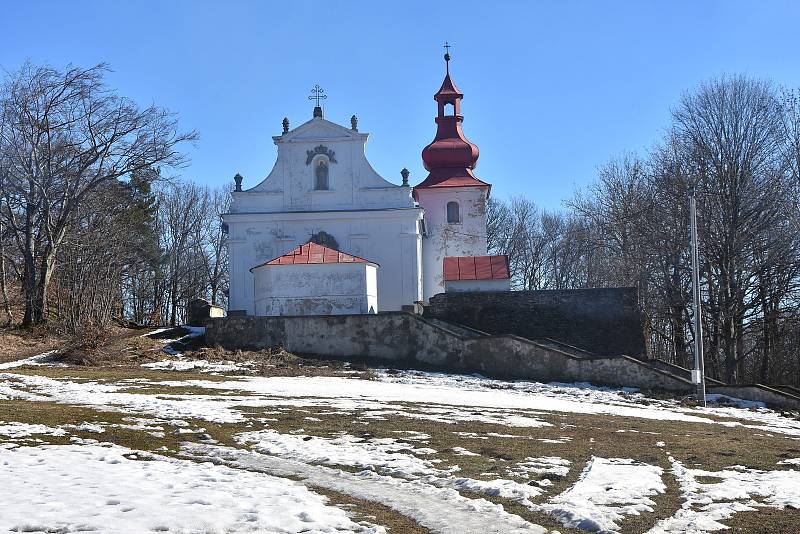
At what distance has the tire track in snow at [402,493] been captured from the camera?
852cm

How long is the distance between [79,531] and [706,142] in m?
31.6

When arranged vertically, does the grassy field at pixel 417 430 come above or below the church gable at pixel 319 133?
below

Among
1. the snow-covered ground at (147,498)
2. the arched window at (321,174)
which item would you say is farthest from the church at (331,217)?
the snow-covered ground at (147,498)

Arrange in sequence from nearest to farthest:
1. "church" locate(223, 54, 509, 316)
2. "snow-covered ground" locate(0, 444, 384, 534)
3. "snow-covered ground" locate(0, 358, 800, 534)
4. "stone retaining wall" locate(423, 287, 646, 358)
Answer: "snow-covered ground" locate(0, 444, 384, 534) < "snow-covered ground" locate(0, 358, 800, 534) < "stone retaining wall" locate(423, 287, 646, 358) < "church" locate(223, 54, 509, 316)

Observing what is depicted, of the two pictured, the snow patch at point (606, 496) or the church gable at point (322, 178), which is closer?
the snow patch at point (606, 496)

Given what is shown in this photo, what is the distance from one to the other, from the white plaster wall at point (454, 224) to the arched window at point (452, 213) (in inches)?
7.3

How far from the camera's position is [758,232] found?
110 feet

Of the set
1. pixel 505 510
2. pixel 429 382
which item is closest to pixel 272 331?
pixel 429 382

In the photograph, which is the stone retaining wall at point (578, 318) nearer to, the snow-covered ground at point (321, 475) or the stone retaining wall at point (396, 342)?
the stone retaining wall at point (396, 342)

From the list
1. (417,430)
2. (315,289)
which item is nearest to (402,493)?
(417,430)

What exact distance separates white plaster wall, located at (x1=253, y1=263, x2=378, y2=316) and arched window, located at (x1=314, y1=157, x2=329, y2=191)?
894 cm

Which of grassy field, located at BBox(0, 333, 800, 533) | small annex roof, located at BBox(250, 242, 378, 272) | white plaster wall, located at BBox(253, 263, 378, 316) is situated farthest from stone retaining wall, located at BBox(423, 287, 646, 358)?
grassy field, located at BBox(0, 333, 800, 533)

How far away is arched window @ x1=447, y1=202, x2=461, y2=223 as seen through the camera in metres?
50.1

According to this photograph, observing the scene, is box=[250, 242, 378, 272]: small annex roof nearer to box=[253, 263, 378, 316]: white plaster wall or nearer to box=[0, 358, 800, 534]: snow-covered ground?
box=[253, 263, 378, 316]: white plaster wall
